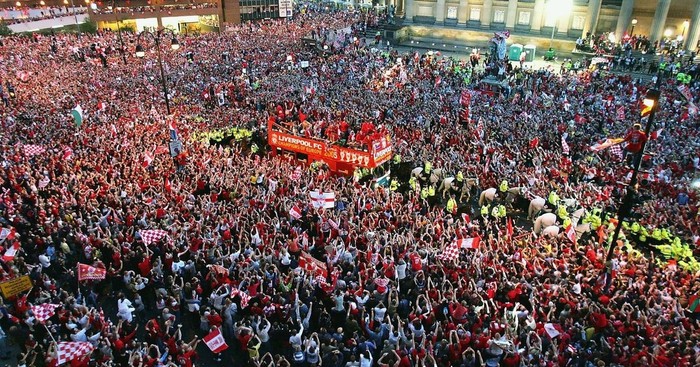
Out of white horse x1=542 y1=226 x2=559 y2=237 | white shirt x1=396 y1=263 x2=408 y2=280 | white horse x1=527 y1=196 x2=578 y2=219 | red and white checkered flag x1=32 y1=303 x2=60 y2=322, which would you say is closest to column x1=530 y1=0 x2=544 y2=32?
white horse x1=527 y1=196 x2=578 y2=219

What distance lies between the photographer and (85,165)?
61.6ft

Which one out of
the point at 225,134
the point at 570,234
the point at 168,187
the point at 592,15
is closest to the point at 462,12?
the point at 592,15

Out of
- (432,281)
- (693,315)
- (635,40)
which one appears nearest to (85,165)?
(432,281)

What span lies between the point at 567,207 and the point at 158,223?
43.7 feet

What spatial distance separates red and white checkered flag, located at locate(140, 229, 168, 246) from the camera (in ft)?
42.3

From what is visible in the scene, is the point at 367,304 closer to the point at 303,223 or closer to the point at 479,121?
the point at 303,223

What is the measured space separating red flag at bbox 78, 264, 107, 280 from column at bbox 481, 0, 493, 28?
5097 cm

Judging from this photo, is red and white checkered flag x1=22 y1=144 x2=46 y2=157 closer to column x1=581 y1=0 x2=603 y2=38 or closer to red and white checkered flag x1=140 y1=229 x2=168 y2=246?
red and white checkered flag x1=140 y1=229 x2=168 y2=246

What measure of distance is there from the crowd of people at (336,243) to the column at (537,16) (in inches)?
1019

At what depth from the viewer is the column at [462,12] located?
54.2 m

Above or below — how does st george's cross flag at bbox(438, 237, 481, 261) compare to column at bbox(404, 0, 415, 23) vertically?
below

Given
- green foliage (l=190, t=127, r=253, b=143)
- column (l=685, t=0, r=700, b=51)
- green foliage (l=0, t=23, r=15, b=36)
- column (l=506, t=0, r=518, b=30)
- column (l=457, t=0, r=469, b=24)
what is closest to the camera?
green foliage (l=190, t=127, r=253, b=143)

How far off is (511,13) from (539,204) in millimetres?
41567

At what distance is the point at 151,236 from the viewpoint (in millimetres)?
13031
